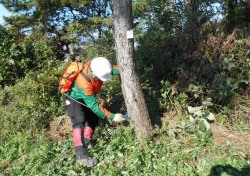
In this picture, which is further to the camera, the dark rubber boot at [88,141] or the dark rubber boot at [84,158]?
the dark rubber boot at [88,141]

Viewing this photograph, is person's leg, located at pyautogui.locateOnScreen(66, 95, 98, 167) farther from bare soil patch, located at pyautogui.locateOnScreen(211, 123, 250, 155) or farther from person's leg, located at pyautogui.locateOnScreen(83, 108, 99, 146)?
bare soil patch, located at pyautogui.locateOnScreen(211, 123, 250, 155)

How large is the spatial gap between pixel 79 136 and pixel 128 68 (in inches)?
49.0

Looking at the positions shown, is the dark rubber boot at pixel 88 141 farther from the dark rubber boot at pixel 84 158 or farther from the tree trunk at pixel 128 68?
the tree trunk at pixel 128 68

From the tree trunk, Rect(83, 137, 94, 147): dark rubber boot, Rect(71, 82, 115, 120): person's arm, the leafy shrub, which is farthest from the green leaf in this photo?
the leafy shrub

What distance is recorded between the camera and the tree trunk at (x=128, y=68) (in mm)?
4613

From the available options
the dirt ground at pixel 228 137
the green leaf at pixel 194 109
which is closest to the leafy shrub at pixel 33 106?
the dirt ground at pixel 228 137

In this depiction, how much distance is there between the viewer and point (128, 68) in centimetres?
473

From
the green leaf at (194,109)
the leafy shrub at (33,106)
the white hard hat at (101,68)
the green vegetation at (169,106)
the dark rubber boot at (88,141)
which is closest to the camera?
the green vegetation at (169,106)

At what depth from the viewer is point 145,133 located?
487 cm

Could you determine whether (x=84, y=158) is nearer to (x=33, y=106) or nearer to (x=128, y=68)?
(x=128, y=68)

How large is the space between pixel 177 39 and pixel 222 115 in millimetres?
1717

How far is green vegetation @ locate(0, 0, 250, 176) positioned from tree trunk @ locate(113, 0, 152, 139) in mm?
250

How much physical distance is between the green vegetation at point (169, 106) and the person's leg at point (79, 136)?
118 millimetres

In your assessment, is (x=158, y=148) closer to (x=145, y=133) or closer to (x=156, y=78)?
(x=145, y=133)
